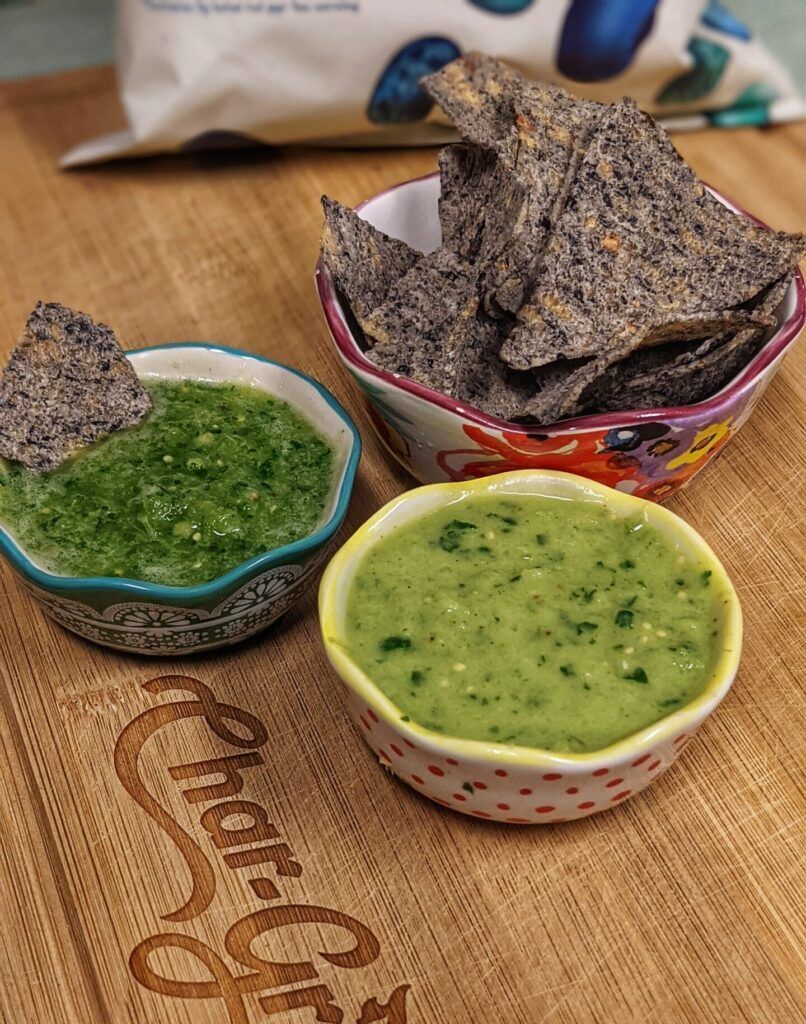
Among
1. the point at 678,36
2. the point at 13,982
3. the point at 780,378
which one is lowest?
the point at 13,982

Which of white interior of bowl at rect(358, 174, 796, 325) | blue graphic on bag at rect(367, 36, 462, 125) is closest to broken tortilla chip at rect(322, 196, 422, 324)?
white interior of bowl at rect(358, 174, 796, 325)

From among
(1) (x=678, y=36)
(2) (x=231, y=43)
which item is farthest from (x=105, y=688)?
(1) (x=678, y=36)

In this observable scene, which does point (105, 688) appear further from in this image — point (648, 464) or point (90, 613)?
point (648, 464)

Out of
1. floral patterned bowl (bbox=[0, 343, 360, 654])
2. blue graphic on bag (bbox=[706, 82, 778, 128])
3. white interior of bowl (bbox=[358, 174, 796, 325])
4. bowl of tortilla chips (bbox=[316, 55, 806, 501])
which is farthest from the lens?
blue graphic on bag (bbox=[706, 82, 778, 128])

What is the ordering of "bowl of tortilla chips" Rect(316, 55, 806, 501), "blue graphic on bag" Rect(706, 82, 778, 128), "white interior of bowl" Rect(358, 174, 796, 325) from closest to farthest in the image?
"bowl of tortilla chips" Rect(316, 55, 806, 501), "white interior of bowl" Rect(358, 174, 796, 325), "blue graphic on bag" Rect(706, 82, 778, 128)

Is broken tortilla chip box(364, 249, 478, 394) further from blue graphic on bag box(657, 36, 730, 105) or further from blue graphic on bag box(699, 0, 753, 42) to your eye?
blue graphic on bag box(699, 0, 753, 42)
